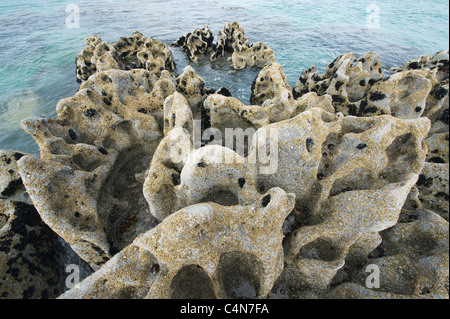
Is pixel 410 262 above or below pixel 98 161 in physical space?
below

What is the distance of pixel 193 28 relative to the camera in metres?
44.4

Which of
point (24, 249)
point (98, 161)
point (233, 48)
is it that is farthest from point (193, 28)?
point (24, 249)

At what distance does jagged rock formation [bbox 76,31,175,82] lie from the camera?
19397mm

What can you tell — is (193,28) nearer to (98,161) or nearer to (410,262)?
(98,161)

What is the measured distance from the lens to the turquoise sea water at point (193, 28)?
24.7m

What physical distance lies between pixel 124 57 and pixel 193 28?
2324 centimetres

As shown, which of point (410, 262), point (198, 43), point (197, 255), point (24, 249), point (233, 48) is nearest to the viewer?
point (197, 255)

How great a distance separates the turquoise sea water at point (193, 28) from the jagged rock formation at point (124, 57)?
342cm

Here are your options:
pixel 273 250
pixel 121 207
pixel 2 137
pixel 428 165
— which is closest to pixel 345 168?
pixel 273 250

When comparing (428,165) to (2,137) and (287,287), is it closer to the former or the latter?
(287,287)

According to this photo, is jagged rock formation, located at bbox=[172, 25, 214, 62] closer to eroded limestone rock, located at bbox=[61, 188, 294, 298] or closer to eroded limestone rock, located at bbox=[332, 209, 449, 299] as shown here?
eroded limestone rock, located at bbox=[61, 188, 294, 298]

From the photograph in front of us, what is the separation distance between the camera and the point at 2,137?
19.2m

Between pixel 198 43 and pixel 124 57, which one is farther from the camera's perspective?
pixel 198 43

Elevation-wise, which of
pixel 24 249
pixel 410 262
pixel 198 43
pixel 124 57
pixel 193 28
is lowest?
pixel 24 249
